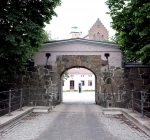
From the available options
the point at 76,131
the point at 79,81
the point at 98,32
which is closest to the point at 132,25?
the point at 76,131

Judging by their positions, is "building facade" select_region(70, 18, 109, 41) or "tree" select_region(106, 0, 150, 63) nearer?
"tree" select_region(106, 0, 150, 63)

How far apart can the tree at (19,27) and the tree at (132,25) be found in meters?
2.72

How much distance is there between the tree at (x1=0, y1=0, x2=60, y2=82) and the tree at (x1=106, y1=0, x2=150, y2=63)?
107 inches

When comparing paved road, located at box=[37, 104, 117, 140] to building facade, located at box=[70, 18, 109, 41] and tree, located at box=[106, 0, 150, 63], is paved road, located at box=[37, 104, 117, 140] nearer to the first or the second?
tree, located at box=[106, 0, 150, 63]

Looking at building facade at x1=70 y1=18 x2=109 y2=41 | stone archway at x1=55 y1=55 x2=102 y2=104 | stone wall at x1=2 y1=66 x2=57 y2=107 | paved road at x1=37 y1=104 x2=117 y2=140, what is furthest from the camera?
building facade at x1=70 y1=18 x2=109 y2=41

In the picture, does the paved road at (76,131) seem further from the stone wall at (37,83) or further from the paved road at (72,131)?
the stone wall at (37,83)

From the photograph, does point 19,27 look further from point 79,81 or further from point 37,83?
point 79,81

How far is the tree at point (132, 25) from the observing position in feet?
28.6

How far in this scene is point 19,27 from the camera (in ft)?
31.7

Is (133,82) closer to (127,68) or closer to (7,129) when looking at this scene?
(127,68)

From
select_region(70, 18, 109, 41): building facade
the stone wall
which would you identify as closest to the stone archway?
the stone wall

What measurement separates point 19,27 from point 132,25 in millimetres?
4527

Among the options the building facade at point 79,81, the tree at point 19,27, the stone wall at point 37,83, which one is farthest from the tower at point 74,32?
the tree at point 19,27

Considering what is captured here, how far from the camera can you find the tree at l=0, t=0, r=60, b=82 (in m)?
9.81
